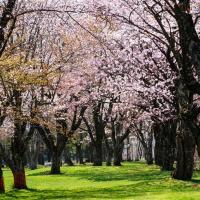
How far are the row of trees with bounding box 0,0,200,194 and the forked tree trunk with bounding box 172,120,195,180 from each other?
0.17ft

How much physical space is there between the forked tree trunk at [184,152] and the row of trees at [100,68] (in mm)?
52

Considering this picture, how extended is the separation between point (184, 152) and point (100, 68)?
12453 mm

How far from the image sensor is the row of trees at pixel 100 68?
16.8 meters

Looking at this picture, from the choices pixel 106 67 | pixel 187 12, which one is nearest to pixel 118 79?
pixel 106 67

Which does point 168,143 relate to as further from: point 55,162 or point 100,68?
point 55,162

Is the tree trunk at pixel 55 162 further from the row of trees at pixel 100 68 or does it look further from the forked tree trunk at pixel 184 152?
the forked tree trunk at pixel 184 152

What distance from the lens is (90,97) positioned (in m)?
43.9

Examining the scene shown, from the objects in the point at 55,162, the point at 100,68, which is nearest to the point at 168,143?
the point at 100,68

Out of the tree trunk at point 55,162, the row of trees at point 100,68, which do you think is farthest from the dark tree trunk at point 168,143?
the tree trunk at point 55,162

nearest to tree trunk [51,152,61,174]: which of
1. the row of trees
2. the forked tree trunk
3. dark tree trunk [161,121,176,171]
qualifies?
the row of trees

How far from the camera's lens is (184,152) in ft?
87.4

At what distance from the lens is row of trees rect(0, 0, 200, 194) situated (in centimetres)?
1678

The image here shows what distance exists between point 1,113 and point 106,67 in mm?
12540

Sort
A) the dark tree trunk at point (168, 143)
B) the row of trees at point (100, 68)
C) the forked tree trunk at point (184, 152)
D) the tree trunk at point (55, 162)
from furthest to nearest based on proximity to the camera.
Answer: the tree trunk at point (55, 162) < the dark tree trunk at point (168, 143) < the forked tree trunk at point (184, 152) < the row of trees at point (100, 68)
